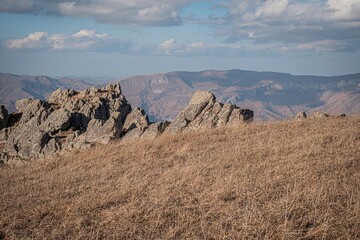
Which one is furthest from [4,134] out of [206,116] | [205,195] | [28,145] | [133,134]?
[205,195]

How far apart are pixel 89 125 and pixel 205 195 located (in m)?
21.4

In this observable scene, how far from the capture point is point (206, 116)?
28.9m

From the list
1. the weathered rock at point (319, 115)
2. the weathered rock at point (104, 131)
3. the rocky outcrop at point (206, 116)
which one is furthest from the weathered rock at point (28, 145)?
the weathered rock at point (319, 115)

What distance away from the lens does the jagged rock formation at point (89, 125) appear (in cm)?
2684

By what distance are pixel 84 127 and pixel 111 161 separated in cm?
1802

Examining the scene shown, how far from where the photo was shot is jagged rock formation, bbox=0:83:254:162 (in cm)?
2684

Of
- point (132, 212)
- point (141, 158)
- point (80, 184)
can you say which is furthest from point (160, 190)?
point (141, 158)

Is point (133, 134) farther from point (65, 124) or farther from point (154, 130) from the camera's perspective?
point (65, 124)

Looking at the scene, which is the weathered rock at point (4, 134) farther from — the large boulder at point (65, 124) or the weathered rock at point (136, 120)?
the weathered rock at point (136, 120)

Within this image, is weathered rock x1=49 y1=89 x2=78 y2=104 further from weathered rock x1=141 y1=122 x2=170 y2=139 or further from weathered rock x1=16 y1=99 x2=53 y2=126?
weathered rock x1=141 y1=122 x2=170 y2=139

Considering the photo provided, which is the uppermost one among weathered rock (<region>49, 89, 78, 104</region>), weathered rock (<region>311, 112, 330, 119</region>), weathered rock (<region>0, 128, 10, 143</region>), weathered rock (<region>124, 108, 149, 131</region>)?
weathered rock (<region>49, 89, 78, 104</region>)

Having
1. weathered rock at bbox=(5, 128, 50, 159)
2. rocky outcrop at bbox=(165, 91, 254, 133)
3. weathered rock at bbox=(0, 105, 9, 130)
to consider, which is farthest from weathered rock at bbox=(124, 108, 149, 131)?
weathered rock at bbox=(0, 105, 9, 130)

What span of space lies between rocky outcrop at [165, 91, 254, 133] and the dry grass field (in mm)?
9683

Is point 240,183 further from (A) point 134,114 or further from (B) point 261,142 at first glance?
(A) point 134,114
